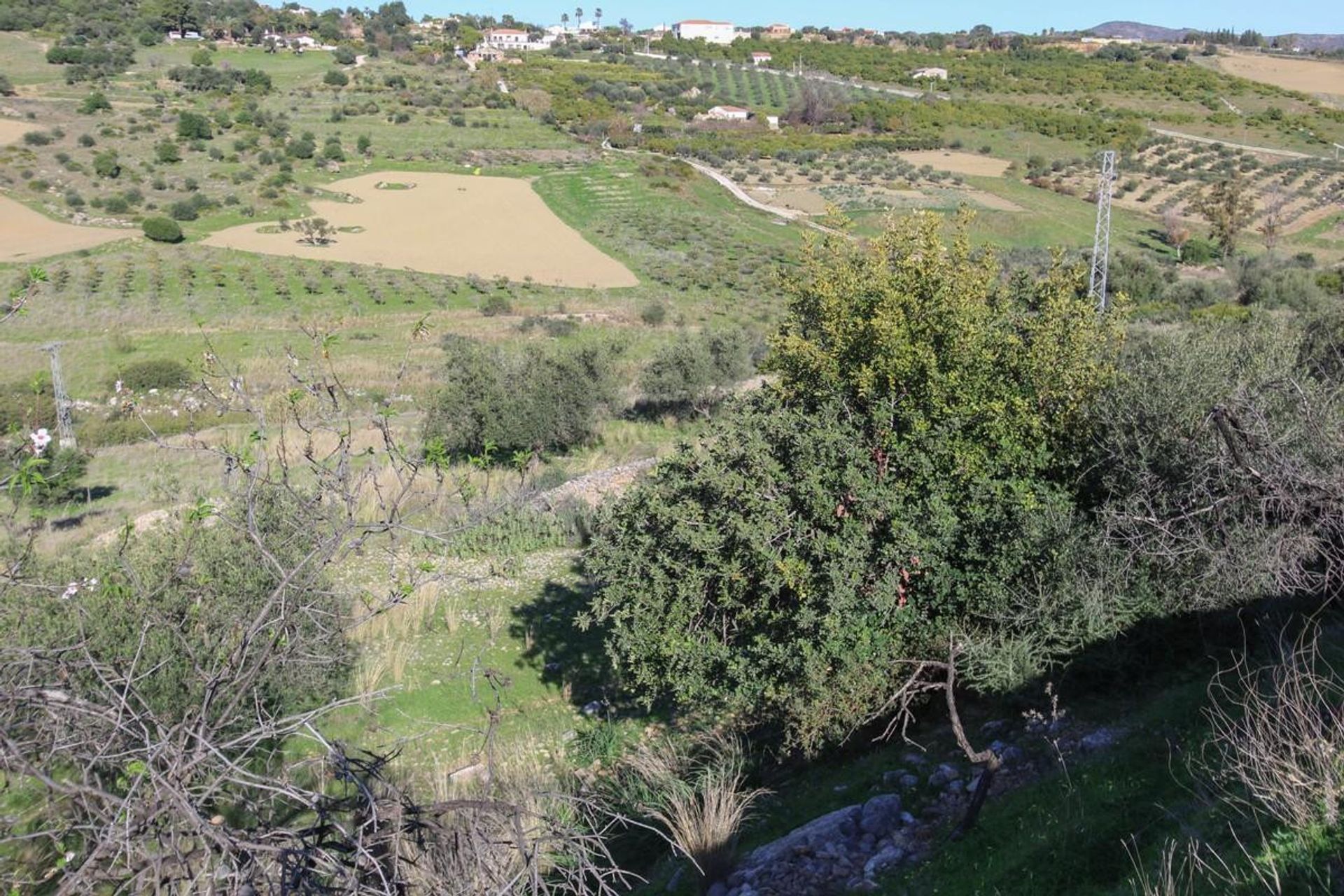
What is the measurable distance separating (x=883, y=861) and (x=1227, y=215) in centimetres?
5126

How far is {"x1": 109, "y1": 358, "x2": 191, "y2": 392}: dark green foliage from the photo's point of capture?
26.6 meters

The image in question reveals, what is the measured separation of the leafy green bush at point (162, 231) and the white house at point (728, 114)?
50.9 meters

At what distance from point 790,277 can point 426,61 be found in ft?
364

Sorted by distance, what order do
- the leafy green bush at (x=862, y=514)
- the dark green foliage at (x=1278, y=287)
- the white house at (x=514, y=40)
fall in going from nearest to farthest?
1. the leafy green bush at (x=862, y=514)
2. the dark green foliage at (x=1278, y=287)
3. the white house at (x=514, y=40)

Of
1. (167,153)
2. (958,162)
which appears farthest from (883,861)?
(167,153)

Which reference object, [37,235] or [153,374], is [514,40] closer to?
[37,235]

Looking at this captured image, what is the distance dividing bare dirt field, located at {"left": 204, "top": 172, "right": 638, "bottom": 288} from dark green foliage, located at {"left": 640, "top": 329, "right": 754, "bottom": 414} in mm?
20819

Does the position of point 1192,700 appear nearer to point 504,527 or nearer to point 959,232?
point 959,232

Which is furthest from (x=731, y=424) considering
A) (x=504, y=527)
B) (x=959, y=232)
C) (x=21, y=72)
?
(x=21, y=72)

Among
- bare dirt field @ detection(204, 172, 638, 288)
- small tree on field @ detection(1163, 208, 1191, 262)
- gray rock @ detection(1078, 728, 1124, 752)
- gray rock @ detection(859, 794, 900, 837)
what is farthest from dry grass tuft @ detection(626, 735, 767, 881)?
small tree on field @ detection(1163, 208, 1191, 262)

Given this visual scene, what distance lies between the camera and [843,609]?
802 cm

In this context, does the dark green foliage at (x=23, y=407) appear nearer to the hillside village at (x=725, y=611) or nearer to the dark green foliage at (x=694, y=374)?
the hillside village at (x=725, y=611)

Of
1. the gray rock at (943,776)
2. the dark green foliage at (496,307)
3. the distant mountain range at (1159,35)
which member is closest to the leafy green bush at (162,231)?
the dark green foliage at (496,307)

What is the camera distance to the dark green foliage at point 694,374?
23969 mm
